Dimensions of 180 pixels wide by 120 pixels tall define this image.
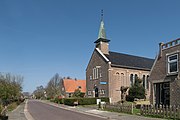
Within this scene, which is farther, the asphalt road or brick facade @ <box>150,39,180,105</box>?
brick facade @ <box>150,39,180,105</box>

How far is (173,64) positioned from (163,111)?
7.25 m

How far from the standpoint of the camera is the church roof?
138 ft

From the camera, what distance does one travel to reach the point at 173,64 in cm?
2197

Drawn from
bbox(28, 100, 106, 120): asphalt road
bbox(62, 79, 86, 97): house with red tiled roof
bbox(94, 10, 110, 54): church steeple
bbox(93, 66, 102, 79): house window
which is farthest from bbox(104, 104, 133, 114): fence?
bbox(62, 79, 86, 97): house with red tiled roof

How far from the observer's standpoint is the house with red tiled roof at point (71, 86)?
221 ft

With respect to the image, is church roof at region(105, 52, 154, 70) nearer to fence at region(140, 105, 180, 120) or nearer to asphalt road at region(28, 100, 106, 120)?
asphalt road at region(28, 100, 106, 120)

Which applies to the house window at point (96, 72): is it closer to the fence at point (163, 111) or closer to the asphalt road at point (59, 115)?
the asphalt road at point (59, 115)

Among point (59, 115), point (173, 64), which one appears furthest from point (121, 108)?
point (173, 64)

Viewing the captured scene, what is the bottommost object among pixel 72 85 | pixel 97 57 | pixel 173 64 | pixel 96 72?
pixel 72 85

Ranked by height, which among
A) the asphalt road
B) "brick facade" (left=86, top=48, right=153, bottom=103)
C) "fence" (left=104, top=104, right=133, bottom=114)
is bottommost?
the asphalt road

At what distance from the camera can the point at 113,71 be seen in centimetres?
4016

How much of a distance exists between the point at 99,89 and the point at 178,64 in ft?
76.0

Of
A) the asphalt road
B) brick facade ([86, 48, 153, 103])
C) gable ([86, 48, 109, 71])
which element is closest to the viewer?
the asphalt road

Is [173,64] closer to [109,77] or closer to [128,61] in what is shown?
[109,77]
